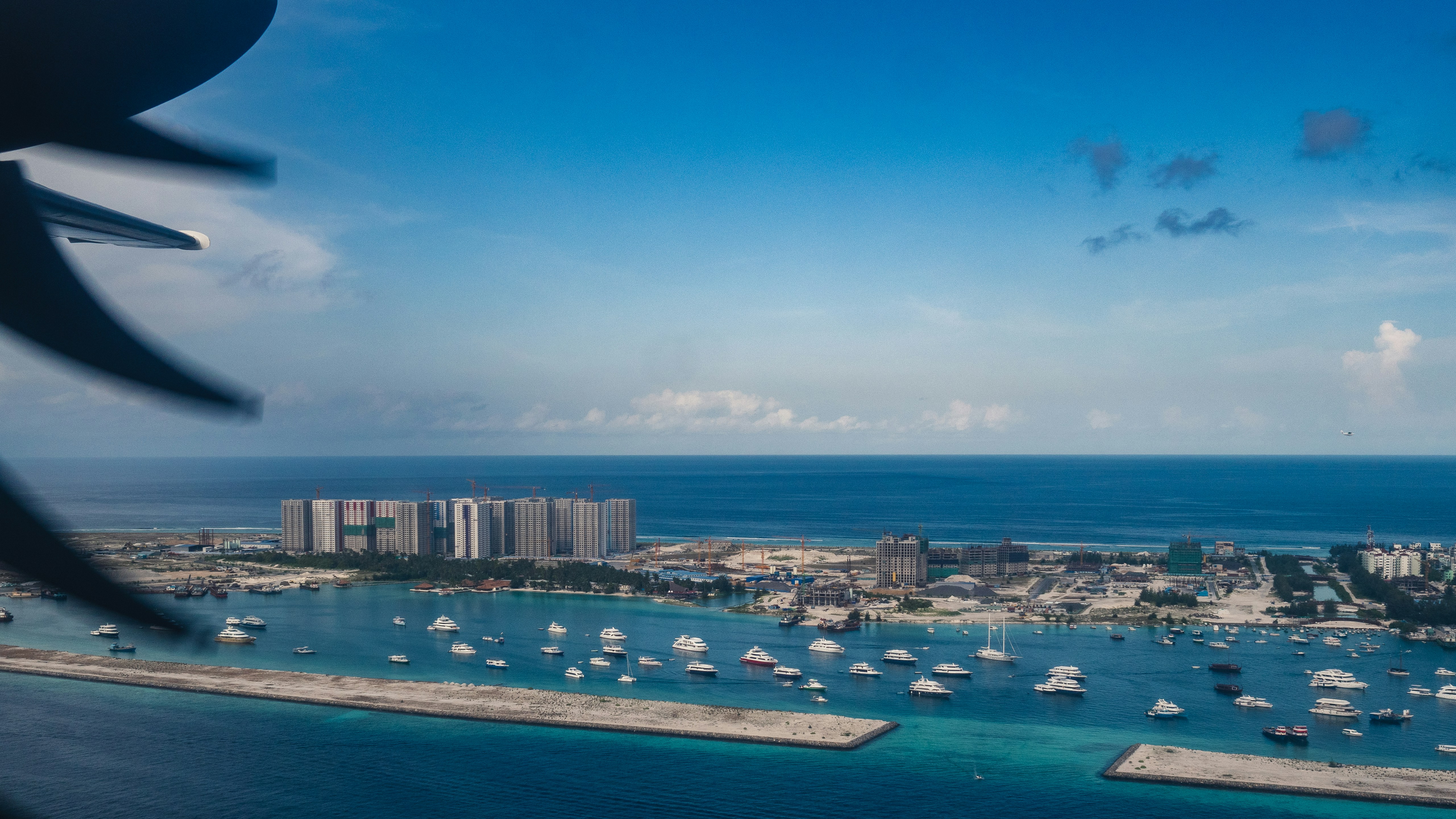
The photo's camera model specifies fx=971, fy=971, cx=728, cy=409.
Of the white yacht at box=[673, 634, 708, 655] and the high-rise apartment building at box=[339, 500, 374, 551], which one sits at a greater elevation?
the high-rise apartment building at box=[339, 500, 374, 551]

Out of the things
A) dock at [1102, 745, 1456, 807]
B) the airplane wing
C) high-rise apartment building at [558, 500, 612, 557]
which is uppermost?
the airplane wing

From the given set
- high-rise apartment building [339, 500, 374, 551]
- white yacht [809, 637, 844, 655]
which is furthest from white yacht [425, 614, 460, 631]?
high-rise apartment building [339, 500, 374, 551]

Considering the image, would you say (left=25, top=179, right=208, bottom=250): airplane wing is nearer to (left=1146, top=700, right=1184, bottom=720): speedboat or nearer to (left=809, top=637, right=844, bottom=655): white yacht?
(left=1146, top=700, right=1184, bottom=720): speedboat

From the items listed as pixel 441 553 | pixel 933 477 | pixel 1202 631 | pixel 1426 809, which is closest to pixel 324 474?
pixel 933 477

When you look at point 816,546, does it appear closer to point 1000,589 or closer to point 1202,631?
point 1000,589

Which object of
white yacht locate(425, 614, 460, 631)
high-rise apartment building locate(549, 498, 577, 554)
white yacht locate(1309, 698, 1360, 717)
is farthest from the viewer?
high-rise apartment building locate(549, 498, 577, 554)

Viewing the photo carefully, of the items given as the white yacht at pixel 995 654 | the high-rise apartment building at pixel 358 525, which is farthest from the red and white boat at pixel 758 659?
the high-rise apartment building at pixel 358 525

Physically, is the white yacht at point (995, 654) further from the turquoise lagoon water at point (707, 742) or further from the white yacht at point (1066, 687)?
the white yacht at point (1066, 687)
